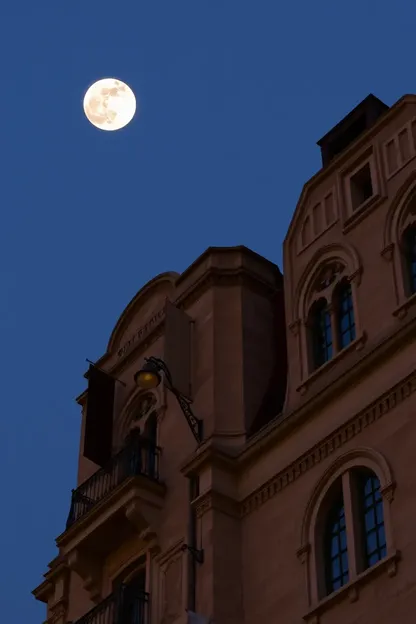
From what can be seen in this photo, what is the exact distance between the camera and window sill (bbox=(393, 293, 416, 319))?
23.8 m

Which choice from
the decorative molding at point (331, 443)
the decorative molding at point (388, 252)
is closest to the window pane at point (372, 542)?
the decorative molding at point (331, 443)

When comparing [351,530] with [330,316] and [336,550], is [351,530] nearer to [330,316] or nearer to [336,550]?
[336,550]

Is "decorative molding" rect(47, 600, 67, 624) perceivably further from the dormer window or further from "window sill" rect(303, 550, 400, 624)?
"window sill" rect(303, 550, 400, 624)

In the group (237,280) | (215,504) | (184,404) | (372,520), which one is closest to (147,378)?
(184,404)

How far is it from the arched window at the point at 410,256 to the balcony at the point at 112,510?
6191 mm

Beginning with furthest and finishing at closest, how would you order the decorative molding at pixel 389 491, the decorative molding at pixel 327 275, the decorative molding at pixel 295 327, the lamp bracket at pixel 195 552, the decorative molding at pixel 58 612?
the decorative molding at pixel 58 612 < the decorative molding at pixel 295 327 < the decorative molding at pixel 327 275 < the lamp bracket at pixel 195 552 < the decorative molding at pixel 389 491

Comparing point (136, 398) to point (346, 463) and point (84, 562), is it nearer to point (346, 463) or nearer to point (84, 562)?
point (84, 562)

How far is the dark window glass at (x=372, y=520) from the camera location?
2184 centimetres

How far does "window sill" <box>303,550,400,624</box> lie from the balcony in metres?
4.94

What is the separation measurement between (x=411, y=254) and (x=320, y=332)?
8.48ft

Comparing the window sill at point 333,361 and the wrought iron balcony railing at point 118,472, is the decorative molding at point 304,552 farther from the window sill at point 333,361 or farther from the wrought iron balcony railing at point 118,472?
the wrought iron balcony railing at point 118,472

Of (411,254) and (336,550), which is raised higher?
(411,254)

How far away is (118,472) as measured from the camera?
91.4 feet

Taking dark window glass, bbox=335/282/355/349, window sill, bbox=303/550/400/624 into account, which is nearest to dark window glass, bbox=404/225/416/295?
dark window glass, bbox=335/282/355/349
